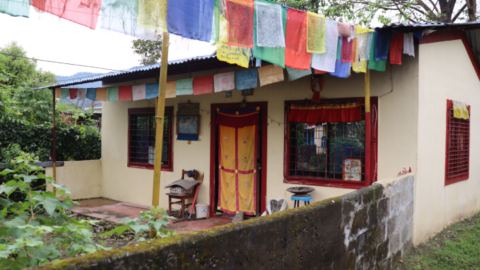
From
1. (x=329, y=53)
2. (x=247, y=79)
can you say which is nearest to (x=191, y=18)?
(x=329, y=53)

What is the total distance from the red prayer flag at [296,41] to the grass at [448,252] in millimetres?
3046

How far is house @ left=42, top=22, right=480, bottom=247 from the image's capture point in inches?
226

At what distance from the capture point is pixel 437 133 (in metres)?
6.28

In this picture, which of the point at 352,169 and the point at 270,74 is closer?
the point at 270,74

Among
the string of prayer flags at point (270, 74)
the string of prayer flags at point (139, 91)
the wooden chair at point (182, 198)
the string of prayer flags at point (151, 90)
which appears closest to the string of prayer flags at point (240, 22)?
the string of prayer flags at point (270, 74)

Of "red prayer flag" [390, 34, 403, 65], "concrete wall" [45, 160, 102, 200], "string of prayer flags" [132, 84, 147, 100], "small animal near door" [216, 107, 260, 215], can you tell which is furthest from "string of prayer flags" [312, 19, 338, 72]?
"concrete wall" [45, 160, 102, 200]

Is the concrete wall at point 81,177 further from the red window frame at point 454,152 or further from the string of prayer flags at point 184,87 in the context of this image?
the red window frame at point 454,152

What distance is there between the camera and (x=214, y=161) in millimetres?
7840

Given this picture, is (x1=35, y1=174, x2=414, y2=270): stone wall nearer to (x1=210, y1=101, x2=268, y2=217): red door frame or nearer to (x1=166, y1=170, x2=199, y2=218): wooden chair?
(x1=210, y1=101, x2=268, y2=217): red door frame

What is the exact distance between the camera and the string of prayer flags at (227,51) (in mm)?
3604

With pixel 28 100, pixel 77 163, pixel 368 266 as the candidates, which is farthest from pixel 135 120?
pixel 368 266

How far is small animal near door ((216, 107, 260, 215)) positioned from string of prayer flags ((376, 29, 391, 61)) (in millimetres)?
2672

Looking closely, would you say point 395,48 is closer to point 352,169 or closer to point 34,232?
point 352,169

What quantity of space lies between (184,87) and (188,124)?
1888mm
